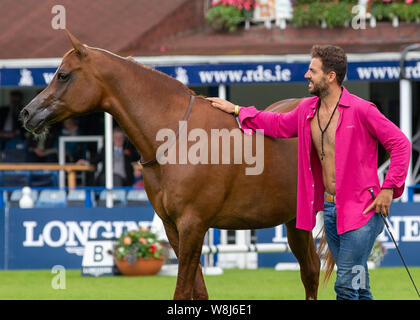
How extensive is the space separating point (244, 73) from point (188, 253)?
27.5 feet

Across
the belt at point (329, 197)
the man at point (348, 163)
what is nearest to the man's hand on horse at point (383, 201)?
the man at point (348, 163)

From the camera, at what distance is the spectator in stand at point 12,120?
16.5 m

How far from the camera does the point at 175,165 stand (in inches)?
233

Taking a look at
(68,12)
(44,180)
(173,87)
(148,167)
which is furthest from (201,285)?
(68,12)

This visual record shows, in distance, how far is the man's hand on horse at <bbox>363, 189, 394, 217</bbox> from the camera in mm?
5117

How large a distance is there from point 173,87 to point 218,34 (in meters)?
9.28

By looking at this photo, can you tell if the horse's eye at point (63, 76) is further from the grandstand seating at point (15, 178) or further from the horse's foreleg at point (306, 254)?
the grandstand seating at point (15, 178)

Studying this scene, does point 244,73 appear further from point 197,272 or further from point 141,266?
point 197,272

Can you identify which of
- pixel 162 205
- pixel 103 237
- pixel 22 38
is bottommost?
pixel 103 237

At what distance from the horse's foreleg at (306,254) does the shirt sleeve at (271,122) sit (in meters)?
1.01

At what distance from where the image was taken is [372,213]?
17.1ft

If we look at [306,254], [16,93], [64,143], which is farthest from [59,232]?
[306,254]

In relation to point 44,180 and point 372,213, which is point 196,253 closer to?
point 372,213

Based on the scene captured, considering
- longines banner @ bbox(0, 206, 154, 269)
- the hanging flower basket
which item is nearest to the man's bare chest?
the hanging flower basket
